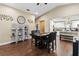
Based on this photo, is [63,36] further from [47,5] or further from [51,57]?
[47,5]

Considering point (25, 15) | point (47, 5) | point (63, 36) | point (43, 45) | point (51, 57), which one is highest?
point (47, 5)

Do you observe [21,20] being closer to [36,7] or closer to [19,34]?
[19,34]

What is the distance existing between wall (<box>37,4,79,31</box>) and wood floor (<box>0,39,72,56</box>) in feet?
2.13

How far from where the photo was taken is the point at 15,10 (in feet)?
6.97

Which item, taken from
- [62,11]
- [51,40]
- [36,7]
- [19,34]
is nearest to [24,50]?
[19,34]

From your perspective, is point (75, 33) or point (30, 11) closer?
point (75, 33)

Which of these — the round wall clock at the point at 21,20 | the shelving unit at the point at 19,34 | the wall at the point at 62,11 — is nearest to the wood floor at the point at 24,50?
the shelving unit at the point at 19,34

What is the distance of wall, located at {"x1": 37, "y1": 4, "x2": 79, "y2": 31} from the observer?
2.07 meters

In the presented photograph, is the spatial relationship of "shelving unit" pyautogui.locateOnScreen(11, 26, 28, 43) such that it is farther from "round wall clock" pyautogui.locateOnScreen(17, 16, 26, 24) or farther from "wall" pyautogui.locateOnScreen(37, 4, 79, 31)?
"wall" pyautogui.locateOnScreen(37, 4, 79, 31)

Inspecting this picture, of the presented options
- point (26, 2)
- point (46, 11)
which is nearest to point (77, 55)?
point (46, 11)

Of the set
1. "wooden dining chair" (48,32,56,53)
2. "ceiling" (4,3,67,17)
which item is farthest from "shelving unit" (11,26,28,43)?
"wooden dining chair" (48,32,56,53)

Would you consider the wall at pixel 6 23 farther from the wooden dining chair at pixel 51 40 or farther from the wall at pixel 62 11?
the wooden dining chair at pixel 51 40

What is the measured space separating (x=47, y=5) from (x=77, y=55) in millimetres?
1380

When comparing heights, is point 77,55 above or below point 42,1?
below
